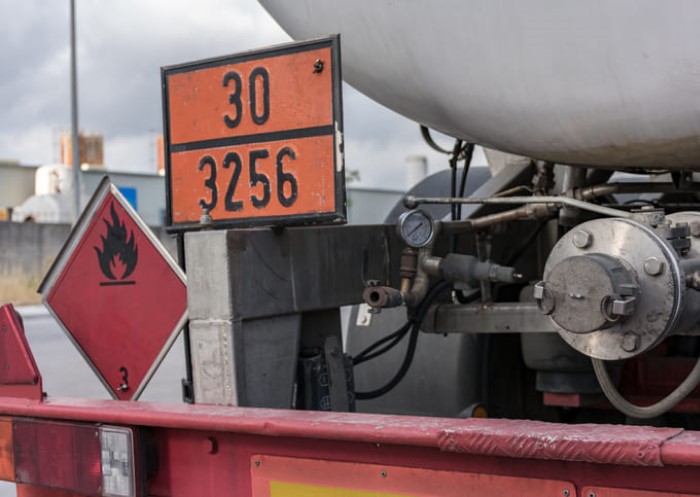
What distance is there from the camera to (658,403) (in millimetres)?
2365

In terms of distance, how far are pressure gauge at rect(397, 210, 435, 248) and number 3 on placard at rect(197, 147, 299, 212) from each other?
351 mm

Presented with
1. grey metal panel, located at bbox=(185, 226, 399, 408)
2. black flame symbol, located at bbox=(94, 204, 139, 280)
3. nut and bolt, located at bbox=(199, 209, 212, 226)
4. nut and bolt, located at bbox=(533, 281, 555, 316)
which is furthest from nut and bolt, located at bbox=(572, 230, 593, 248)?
black flame symbol, located at bbox=(94, 204, 139, 280)

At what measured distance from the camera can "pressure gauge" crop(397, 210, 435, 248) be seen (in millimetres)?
2578

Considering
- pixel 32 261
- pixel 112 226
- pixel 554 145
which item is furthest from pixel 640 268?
pixel 32 261

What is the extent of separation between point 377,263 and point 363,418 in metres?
0.91

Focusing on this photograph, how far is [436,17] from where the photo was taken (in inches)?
86.7

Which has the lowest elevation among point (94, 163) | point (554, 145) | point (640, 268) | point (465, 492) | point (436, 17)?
point (465, 492)

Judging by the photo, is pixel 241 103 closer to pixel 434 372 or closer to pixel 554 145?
pixel 554 145

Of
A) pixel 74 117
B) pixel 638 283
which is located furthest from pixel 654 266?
pixel 74 117

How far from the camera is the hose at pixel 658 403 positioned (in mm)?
2244

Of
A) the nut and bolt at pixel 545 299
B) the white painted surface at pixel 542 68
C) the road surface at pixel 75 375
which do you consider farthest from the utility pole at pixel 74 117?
the nut and bolt at pixel 545 299

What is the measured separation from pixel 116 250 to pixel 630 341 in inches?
51.5

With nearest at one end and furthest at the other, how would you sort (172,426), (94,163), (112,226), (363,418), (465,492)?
1. (465,492)
2. (363,418)
3. (172,426)
4. (112,226)
5. (94,163)

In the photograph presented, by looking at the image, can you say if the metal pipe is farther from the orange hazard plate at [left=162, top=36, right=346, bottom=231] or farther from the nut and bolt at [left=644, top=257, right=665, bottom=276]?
the orange hazard plate at [left=162, top=36, right=346, bottom=231]
